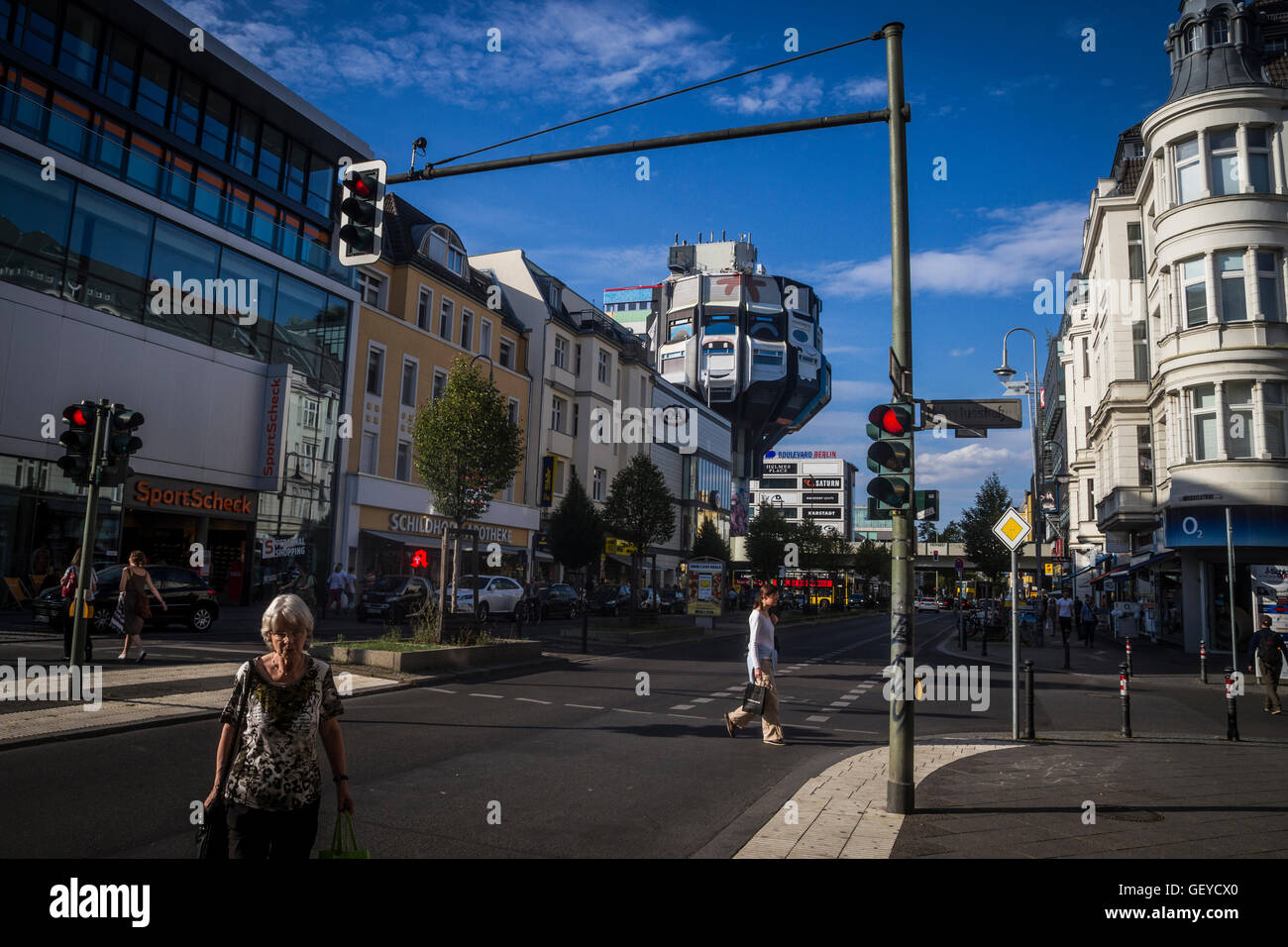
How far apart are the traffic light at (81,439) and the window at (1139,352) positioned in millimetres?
33947

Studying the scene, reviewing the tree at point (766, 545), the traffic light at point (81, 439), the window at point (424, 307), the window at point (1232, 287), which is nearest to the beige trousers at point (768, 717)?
the traffic light at point (81, 439)

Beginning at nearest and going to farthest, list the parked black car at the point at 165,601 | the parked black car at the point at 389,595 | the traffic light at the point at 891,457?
the traffic light at the point at 891,457 < the parked black car at the point at 165,601 < the parked black car at the point at 389,595

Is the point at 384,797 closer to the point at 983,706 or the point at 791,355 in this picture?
the point at 983,706

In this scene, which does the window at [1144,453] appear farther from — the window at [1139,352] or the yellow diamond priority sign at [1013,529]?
the yellow diamond priority sign at [1013,529]

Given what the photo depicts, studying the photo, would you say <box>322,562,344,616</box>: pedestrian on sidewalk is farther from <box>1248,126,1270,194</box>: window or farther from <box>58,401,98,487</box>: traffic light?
<box>1248,126,1270,194</box>: window

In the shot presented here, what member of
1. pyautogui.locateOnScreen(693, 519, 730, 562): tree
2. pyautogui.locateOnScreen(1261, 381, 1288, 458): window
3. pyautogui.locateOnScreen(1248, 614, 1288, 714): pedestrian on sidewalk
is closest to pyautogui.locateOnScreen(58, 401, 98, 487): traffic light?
pyautogui.locateOnScreen(1248, 614, 1288, 714): pedestrian on sidewalk

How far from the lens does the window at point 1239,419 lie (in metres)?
24.7

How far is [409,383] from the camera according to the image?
39.1 m

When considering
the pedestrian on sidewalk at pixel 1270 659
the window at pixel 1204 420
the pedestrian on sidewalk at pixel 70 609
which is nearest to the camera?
the pedestrian on sidewalk at pixel 70 609

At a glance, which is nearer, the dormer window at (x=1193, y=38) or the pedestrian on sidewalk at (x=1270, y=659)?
the pedestrian on sidewalk at (x=1270, y=659)
